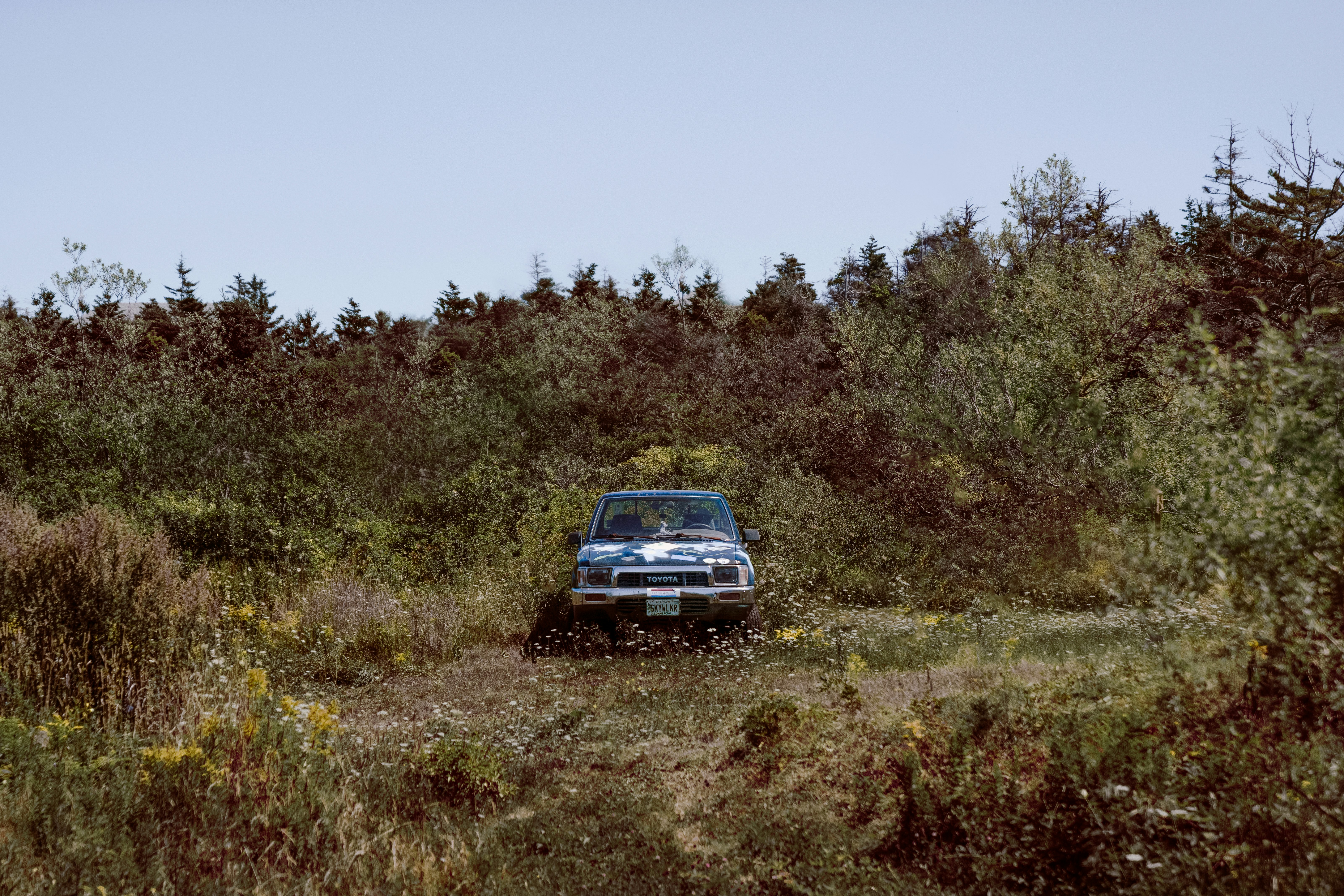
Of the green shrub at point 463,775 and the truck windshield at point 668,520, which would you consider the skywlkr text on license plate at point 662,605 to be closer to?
the truck windshield at point 668,520

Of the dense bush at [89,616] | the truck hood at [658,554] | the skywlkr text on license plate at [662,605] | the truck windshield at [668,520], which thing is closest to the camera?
the dense bush at [89,616]

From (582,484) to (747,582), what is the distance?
9.30m

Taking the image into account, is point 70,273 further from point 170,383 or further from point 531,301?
point 531,301

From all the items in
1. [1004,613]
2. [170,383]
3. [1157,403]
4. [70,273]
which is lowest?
[1004,613]

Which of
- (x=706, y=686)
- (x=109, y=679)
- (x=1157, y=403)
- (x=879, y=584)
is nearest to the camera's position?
(x=109, y=679)

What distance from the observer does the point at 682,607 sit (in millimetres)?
8945

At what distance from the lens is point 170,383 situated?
17641 mm

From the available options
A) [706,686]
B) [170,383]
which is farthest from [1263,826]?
[170,383]

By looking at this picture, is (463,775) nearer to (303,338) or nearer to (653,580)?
(653,580)

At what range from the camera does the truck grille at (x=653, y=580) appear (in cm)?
895

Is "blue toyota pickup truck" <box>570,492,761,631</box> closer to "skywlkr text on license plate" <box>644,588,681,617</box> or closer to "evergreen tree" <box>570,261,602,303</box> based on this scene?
"skywlkr text on license plate" <box>644,588,681,617</box>

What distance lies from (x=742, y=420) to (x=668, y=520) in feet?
35.3

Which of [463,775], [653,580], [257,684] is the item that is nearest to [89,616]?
[257,684]

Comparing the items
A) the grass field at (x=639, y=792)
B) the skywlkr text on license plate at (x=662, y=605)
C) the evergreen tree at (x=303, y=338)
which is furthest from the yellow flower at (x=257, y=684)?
the evergreen tree at (x=303, y=338)
